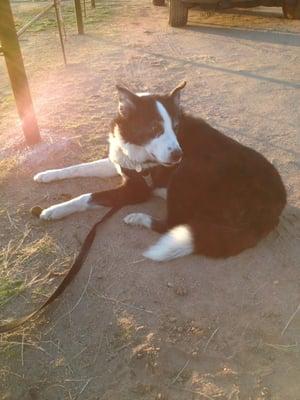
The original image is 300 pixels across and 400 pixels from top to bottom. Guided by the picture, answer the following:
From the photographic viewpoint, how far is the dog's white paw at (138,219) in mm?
3061

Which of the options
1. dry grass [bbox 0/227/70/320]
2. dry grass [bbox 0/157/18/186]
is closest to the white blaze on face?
dry grass [bbox 0/227/70/320]

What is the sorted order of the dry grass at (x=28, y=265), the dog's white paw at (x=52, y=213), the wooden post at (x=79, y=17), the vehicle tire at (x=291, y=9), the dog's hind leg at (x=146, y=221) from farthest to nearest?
the vehicle tire at (x=291, y=9) < the wooden post at (x=79, y=17) < the dog's white paw at (x=52, y=213) < the dog's hind leg at (x=146, y=221) < the dry grass at (x=28, y=265)

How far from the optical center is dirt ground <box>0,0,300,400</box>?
6.81 feet

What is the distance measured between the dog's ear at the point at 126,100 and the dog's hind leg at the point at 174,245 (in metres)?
0.92

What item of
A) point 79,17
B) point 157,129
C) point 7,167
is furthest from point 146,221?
point 79,17

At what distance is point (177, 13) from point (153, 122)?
5601mm

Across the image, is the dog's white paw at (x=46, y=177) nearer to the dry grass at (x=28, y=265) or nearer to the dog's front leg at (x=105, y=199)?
the dog's front leg at (x=105, y=199)

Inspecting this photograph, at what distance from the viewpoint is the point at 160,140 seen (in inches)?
114

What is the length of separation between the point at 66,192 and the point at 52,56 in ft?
13.2

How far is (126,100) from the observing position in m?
2.95

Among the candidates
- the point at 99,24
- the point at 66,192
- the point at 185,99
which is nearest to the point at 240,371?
the point at 66,192

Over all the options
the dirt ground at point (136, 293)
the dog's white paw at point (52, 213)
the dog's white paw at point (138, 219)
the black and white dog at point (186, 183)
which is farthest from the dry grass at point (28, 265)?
the dog's white paw at point (138, 219)

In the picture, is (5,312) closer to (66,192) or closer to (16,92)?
(66,192)

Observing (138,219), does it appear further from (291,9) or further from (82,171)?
(291,9)
